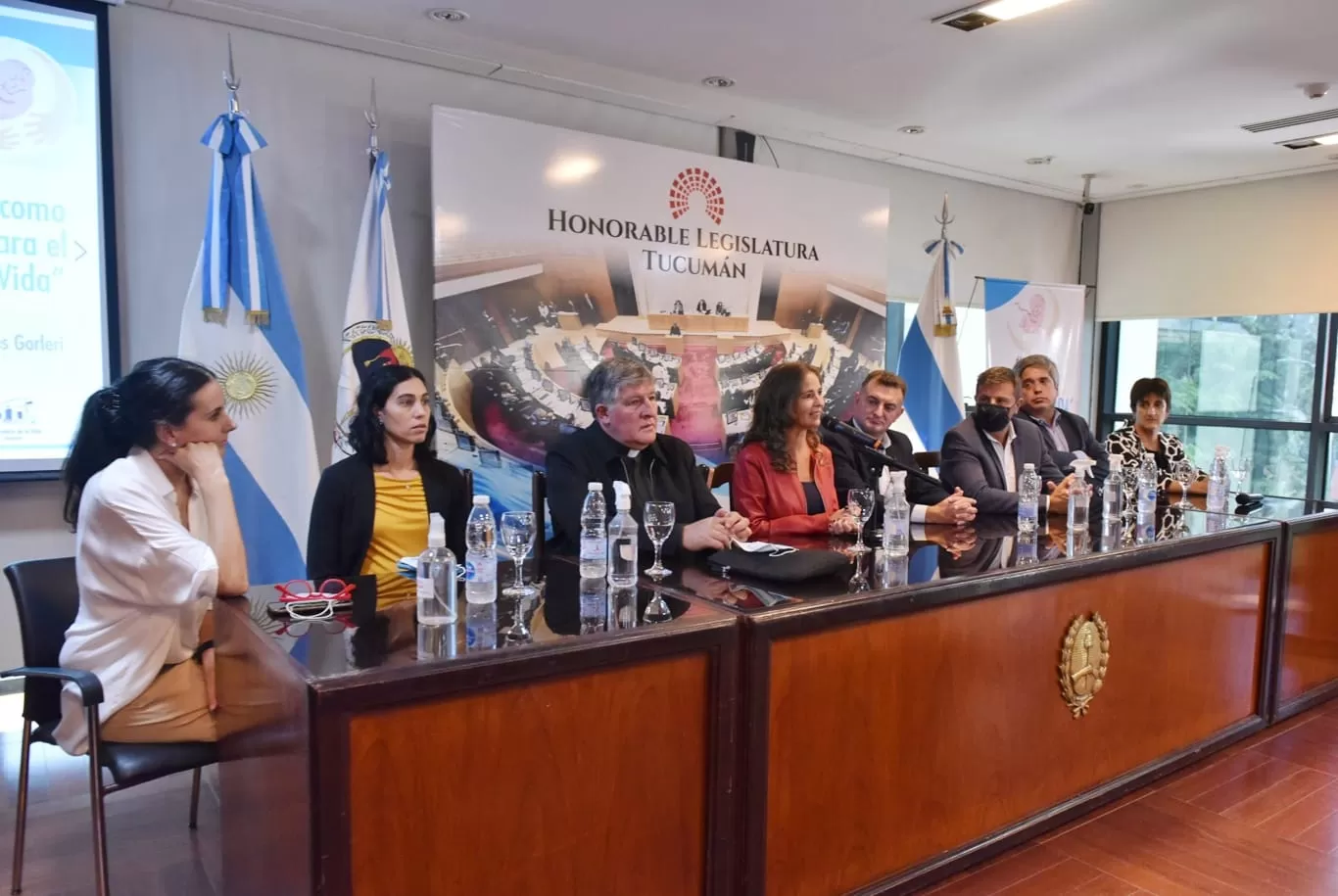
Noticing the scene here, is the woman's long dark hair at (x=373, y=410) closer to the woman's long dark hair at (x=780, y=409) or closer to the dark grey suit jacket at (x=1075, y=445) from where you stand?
the woman's long dark hair at (x=780, y=409)

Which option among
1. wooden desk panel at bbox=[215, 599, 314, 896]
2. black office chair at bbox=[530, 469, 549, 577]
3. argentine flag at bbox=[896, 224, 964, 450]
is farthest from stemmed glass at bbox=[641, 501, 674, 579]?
argentine flag at bbox=[896, 224, 964, 450]

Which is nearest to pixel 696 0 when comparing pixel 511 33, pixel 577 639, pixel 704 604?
pixel 511 33

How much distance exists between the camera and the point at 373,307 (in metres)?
3.69

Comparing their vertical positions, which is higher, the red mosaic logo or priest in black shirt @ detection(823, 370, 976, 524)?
the red mosaic logo

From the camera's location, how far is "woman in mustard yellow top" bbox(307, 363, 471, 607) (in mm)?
2391

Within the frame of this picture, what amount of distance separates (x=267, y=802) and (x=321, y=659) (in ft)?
1.08

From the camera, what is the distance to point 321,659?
145 cm

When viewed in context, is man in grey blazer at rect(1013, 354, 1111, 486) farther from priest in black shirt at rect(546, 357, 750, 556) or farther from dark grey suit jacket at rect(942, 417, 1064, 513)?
priest in black shirt at rect(546, 357, 750, 556)

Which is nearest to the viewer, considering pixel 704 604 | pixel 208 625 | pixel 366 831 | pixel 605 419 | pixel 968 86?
pixel 366 831

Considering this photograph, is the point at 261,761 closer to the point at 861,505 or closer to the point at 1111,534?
the point at 861,505

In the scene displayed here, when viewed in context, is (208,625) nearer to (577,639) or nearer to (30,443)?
(577,639)

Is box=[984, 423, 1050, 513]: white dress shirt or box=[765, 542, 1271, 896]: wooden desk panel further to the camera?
box=[984, 423, 1050, 513]: white dress shirt

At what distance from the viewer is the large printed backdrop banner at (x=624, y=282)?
393 centimetres

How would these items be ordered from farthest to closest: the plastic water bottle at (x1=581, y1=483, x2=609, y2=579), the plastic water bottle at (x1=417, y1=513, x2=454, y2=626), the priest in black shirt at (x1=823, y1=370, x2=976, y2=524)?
the priest in black shirt at (x1=823, y1=370, x2=976, y2=524)
the plastic water bottle at (x1=581, y1=483, x2=609, y2=579)
the plastic water bottle at (x1=417, y1=513, x2=454, y2=626)
